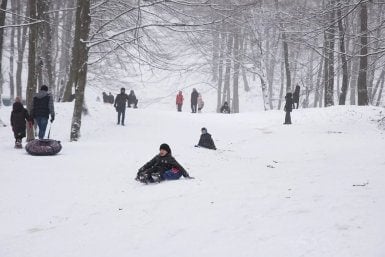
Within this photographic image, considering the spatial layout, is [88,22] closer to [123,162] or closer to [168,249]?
[123,162]

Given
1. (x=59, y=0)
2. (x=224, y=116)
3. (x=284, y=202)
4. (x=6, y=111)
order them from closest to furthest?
1. (x=284, y=202)
2. (x=6, y=111)
3. (x=59, y=0)
4. (x=224, y=116)

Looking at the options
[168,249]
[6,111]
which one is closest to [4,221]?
[168,249]

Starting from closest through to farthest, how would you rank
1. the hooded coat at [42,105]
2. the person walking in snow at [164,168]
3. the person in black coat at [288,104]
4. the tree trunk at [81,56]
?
the person walking in snow at [164,168], the hooded coat at [42,105], the tree trunk at [81,56], the person in black coat at [288,104]

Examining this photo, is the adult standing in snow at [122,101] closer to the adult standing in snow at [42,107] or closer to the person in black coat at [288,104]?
the adult standing in snow at [42,107]

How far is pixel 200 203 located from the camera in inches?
292

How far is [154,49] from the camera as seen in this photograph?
50.0ft

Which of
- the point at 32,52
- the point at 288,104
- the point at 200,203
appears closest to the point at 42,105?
the point at 32,52

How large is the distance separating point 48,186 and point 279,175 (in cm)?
491

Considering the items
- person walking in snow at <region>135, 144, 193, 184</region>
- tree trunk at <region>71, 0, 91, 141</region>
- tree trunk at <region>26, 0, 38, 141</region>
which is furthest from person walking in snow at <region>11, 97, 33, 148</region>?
person walking in snow at <region>135, 144, 193, 184</region>

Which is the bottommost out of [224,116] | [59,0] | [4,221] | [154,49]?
[4,221]

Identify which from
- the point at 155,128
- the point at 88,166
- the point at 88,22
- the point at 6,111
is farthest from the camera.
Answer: the point at 155,128

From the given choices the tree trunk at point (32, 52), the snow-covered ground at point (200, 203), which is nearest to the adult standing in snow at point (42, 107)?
the snow-covered ground at point (200, 203)

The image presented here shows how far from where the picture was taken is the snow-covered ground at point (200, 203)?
217 inches

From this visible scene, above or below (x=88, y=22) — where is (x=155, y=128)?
below
